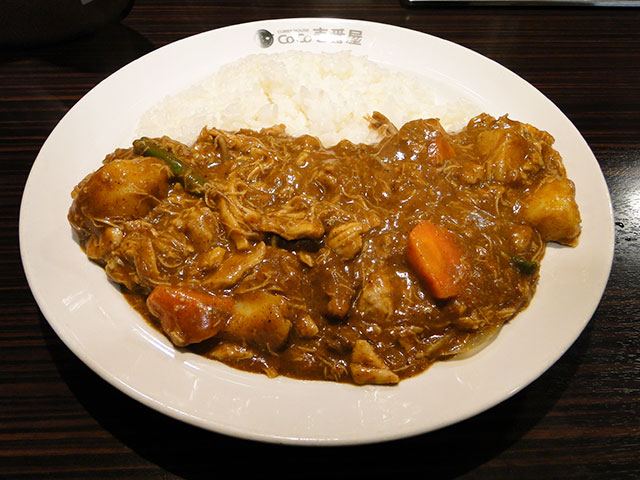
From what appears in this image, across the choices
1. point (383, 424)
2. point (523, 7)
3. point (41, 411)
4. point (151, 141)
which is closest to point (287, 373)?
point (383, 424)

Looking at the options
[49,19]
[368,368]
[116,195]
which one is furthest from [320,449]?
[49,19]

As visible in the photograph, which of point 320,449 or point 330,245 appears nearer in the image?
point 320,449

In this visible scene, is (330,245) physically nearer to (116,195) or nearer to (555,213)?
(116,195)

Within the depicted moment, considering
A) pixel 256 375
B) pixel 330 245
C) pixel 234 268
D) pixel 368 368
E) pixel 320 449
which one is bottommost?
pixel 320 449

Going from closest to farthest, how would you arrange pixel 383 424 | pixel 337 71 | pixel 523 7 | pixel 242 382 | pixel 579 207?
pixel 383 424 → pixel 242 382 → pixel 579 207 → pixel 337 71 → pixel 523 7

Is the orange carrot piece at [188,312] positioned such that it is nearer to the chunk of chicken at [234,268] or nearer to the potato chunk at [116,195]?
the chunk of chicken at [234,268]

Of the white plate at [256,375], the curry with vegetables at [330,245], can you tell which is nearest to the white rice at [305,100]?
the white plate at [256,375]

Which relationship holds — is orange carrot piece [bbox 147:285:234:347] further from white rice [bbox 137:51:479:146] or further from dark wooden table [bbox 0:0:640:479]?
white rice [bbox 137:51:479:146]

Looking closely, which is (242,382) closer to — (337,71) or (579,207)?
(579,207)
